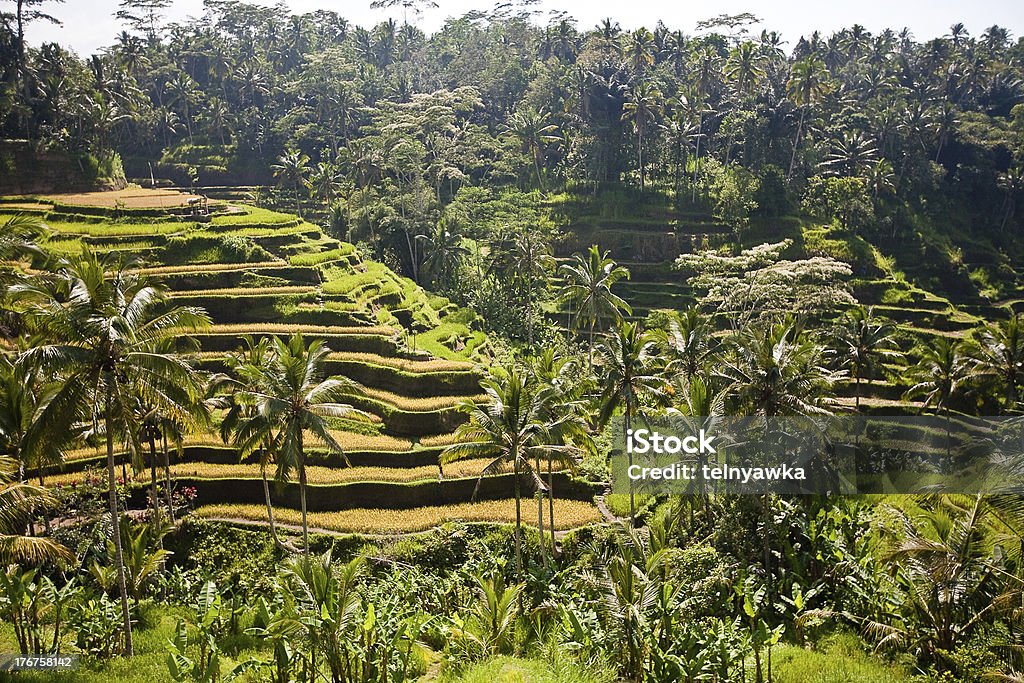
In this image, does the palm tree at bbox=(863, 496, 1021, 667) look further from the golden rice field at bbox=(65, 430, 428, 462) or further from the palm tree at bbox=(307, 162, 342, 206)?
the palm tree at bbox=(307, 162, 342, 206)

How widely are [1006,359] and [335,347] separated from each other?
1206 inches

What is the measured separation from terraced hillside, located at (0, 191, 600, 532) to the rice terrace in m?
0.21

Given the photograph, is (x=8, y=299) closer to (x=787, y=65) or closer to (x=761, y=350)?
(x=761, y=350)

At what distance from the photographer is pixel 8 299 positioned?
62.3 ft

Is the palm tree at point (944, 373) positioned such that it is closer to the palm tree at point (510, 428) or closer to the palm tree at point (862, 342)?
the palm tree at point (862, 342)

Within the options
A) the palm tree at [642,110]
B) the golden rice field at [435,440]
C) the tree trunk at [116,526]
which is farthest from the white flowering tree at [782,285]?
the tree trunk at [116,526]

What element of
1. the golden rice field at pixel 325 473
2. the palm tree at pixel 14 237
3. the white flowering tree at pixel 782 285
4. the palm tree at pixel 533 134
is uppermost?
the palm tree at pixel 533 134

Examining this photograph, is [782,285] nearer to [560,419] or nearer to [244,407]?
[560,419]

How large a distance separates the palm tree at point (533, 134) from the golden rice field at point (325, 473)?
36.6 m

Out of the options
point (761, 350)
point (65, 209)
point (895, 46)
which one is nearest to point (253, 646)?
point (761, 350)

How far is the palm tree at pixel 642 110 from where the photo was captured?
2258 inches

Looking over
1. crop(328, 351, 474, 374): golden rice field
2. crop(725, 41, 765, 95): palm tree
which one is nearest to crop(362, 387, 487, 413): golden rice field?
crop(328, 351, 474, 374): golden rice field

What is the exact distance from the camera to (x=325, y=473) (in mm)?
29297

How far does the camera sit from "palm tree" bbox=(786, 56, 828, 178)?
56656 mm
